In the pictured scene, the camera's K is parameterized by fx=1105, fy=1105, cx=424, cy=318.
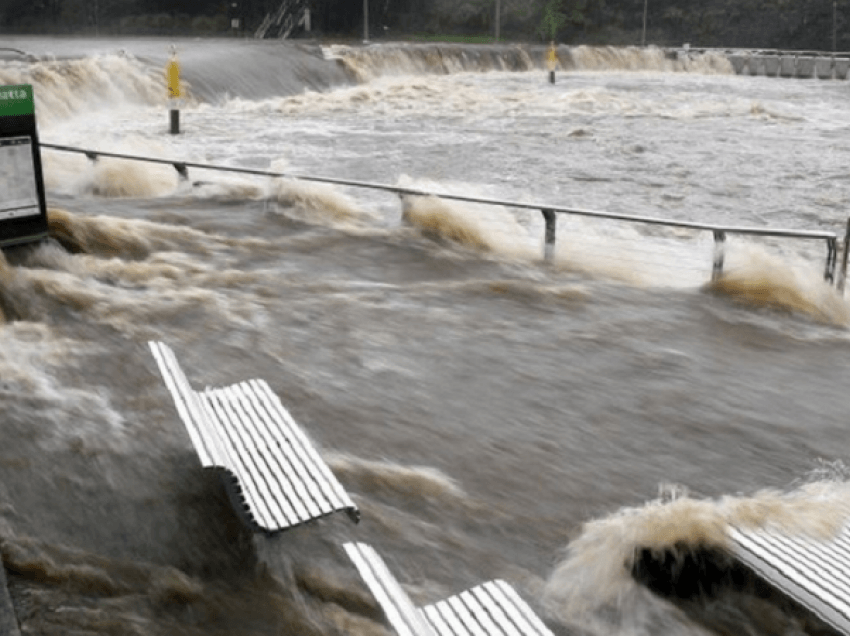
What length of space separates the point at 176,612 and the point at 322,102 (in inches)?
1095

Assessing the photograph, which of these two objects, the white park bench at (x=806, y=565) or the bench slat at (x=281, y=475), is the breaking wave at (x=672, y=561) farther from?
the bench slat at (x=281, y=475)

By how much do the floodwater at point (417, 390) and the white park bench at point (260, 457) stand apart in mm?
283

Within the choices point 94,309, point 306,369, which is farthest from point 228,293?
point 306,369

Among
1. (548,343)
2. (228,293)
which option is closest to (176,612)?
(548,343)

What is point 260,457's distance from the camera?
537cm

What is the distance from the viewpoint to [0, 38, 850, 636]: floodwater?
4.87 m

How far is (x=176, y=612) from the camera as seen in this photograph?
4.57 meters

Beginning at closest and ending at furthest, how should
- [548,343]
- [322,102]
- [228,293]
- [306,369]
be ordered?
[306,369], [548,343], [228,293], [322,102]

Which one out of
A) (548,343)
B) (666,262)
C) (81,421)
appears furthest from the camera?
A: (666,262)

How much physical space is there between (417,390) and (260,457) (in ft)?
7.33

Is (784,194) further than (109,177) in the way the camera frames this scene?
Yes

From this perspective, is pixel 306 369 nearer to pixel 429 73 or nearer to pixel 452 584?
pixel 452 584

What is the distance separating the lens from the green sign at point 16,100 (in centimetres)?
926

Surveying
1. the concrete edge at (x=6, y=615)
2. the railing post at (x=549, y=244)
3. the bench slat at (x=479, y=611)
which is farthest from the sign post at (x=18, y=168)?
the bench slat at (x=479, y=611)
